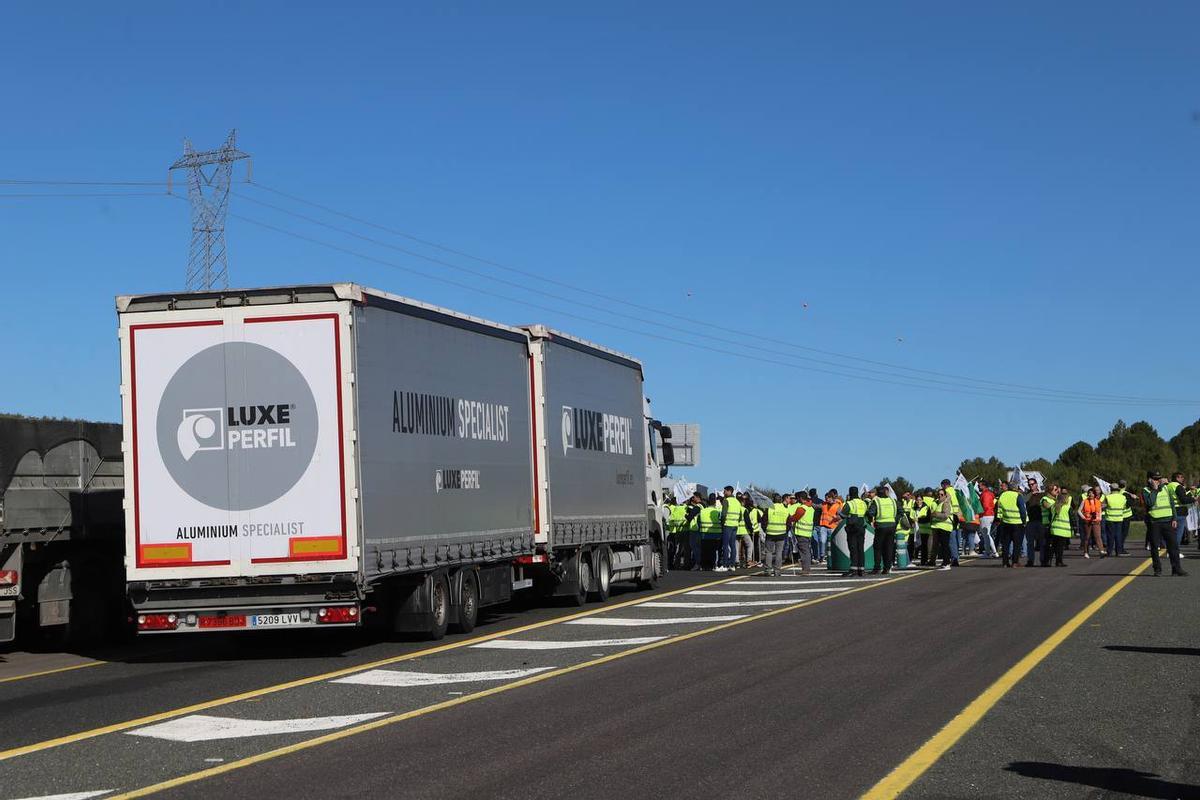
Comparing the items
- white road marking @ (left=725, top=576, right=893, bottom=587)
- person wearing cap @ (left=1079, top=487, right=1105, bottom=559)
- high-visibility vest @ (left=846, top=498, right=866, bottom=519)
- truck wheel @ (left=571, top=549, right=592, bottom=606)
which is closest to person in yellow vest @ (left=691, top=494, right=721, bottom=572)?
high-visibility vest @ (left=846, top=498, right=866, bottom=519)

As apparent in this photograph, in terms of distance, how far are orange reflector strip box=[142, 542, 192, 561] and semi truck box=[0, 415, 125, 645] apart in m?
1.91

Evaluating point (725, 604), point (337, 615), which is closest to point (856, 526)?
point (725, 604)

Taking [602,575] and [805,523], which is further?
[805,523]

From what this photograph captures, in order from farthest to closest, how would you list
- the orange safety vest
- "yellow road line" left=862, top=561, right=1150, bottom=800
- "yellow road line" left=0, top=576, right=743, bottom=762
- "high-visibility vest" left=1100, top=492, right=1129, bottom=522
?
"high-visibility vest" left=1100, top=492, right=1129, bottom=522 → the orange safety vest → "yellow road line" left=0, top=576, right=743, bottom=762 → "yellow road line" left=862, top=561, right=1150, bottom=800

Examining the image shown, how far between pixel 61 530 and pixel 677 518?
21.9 metres

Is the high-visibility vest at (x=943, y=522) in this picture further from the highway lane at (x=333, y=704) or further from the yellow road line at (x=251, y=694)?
the yellow road line at (x=251, y=694)

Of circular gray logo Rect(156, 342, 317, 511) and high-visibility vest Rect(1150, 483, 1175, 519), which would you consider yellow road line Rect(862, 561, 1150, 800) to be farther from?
high-visibility vest Rect(1150, 483, 1175, 519)

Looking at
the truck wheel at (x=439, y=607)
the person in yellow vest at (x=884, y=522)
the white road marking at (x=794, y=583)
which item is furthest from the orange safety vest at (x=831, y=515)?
the truck wheel at (x=439, y=607)

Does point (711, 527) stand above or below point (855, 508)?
below

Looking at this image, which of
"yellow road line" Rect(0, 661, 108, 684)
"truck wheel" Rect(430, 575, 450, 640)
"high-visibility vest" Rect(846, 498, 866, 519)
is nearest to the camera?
"yellow road line" Rect(0, 661, 108, 684)

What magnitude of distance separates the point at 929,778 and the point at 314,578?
8652mm

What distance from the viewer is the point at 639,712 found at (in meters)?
10.6

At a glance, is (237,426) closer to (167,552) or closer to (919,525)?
(167,552)

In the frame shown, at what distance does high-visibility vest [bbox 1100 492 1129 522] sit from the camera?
3466cm
